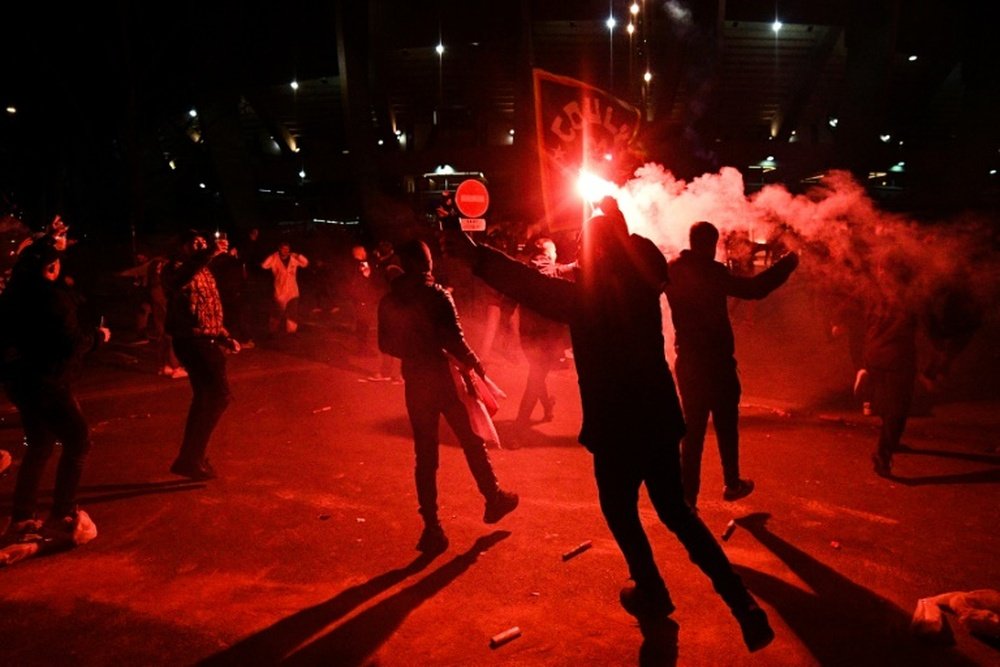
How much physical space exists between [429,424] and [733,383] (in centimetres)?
207

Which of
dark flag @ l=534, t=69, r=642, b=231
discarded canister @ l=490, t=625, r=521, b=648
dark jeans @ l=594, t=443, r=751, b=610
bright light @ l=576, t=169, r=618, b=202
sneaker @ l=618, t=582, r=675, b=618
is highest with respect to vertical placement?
dark flag @ l=534, t=69, r=642, b=231

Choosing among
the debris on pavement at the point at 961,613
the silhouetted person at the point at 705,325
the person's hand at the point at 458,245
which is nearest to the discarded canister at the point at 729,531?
the silhouetted person at the point at 705,325

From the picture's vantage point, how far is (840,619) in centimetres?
364

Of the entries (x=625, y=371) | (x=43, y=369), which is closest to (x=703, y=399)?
(x=625, y=371)

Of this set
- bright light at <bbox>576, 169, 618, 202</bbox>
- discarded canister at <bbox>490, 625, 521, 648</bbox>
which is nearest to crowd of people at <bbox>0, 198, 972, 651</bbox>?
discarded canister at <bbox>490, 625, 521, 648</bbox>

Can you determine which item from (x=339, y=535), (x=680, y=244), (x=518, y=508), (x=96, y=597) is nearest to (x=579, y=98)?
(x=680, y=244)

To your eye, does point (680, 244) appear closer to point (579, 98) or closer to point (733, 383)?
point (579, 98)

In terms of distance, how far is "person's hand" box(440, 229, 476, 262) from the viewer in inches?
139

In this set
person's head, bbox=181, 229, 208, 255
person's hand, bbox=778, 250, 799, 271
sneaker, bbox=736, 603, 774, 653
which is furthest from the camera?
person's head, bbox=181, 229, 208, 255

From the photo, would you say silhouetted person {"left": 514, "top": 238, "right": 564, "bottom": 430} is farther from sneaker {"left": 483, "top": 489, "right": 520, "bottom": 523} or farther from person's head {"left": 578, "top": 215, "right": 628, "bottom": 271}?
person's head {"left": 578, "top": 215, "right": 628, "bottom": 271}

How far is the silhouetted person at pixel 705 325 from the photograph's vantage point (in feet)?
15.3

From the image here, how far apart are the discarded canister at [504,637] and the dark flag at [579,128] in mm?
6003

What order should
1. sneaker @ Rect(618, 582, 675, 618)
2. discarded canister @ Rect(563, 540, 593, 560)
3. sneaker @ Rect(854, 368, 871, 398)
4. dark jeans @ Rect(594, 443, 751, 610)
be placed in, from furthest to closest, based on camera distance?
sneaker @ Rect(854, 368, 871, 398)
discarded canister @ Rect(563, 540, 593, 560)
sneaker @ Rect(618, 582, 675, 618)
dark jeans @ Rect(594, 443, 751, 610)

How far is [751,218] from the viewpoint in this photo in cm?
757
